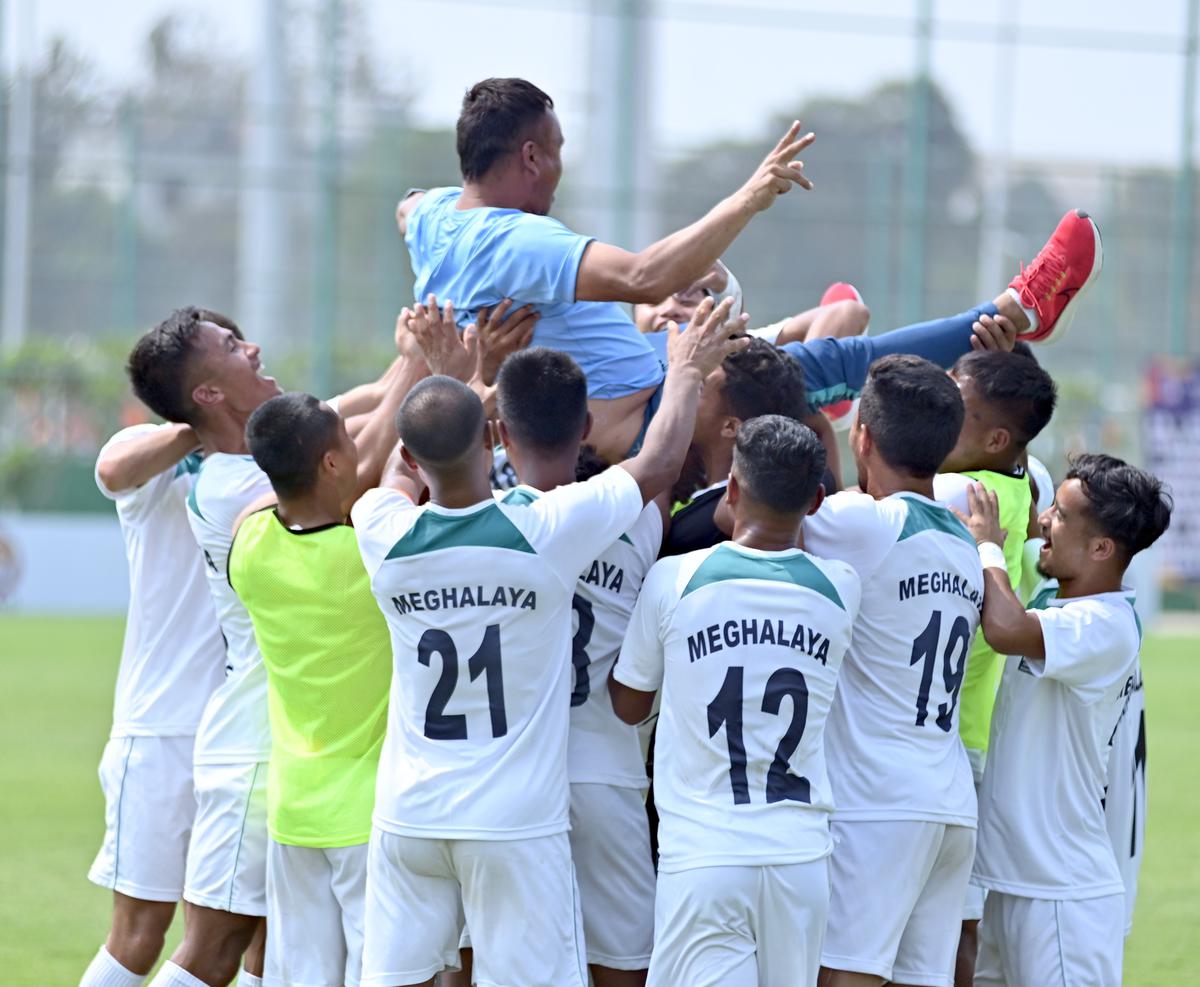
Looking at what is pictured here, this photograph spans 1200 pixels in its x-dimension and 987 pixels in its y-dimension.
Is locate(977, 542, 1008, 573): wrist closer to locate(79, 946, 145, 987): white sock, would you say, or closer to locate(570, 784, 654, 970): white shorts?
locate(570, 784, 654, 970): white shorts

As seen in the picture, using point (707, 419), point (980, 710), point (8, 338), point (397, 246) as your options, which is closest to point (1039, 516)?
point (980, 710)

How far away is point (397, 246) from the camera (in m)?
25.3

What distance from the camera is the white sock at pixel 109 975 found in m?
5.23

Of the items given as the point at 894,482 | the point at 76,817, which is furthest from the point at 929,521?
the point at 76,817

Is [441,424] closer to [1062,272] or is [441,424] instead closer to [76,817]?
[1062,272]

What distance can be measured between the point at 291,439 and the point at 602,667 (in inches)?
40.4

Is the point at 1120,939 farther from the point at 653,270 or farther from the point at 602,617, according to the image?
the point at 653,270

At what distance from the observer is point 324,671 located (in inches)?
182

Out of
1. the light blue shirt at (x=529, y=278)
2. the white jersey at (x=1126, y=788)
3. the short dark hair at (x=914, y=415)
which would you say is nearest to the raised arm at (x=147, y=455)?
the light blue shirt at (x=529, y=278)

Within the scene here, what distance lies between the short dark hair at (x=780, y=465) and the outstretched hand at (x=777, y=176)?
2.07ft

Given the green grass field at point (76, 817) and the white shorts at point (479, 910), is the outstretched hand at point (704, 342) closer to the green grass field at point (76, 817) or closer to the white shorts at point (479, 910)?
the white shorts at point (479, 910)

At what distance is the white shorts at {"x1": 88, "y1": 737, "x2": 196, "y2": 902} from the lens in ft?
17.6

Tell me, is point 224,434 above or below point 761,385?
below

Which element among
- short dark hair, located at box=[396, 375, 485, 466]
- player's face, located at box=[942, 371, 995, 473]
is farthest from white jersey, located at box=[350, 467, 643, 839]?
player's face, located at box=[942, 371, 995, 473]
